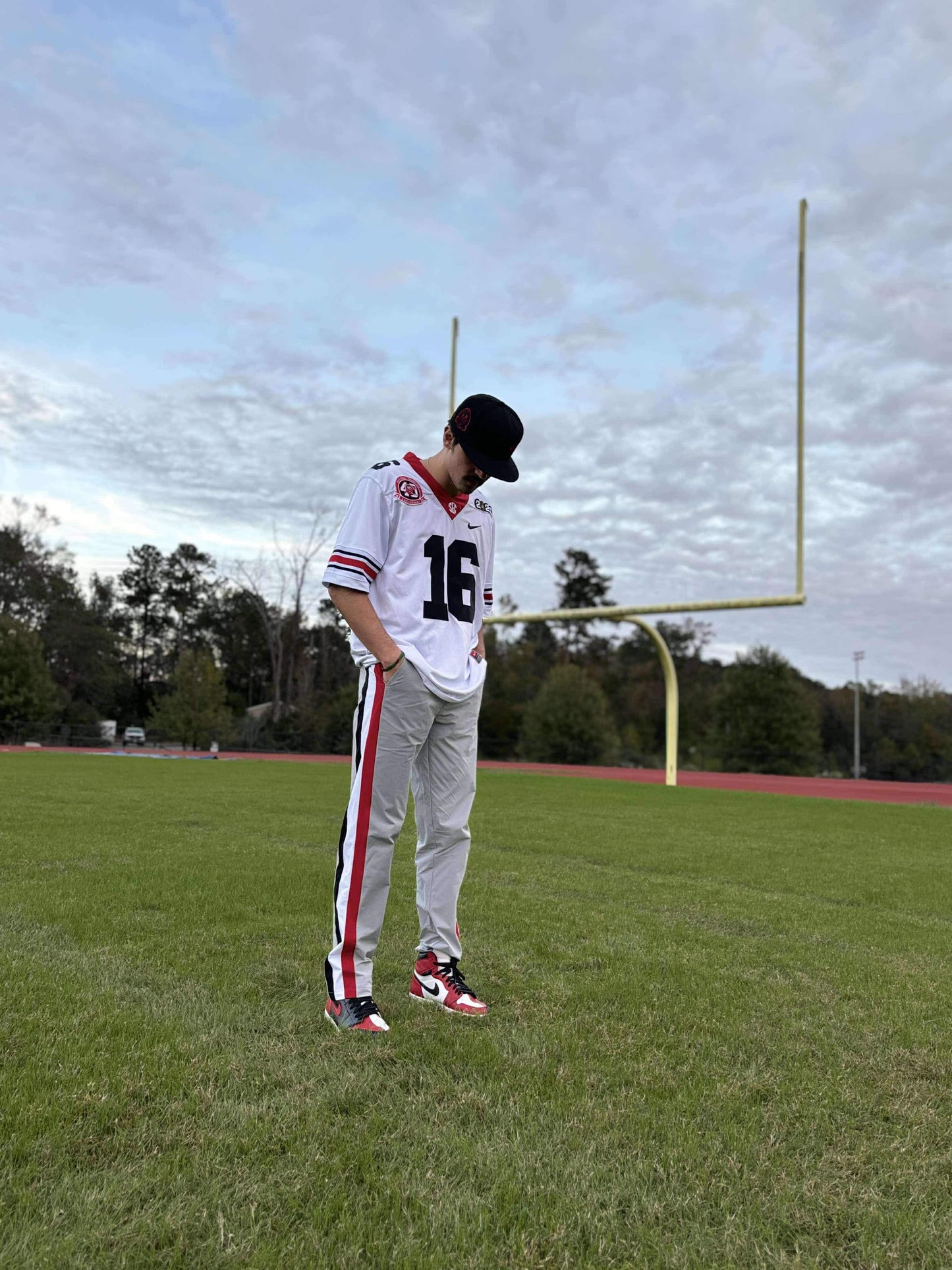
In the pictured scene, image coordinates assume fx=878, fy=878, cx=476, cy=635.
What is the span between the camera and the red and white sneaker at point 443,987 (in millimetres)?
2820

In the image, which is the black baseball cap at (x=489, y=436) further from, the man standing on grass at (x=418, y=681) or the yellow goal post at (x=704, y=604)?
the yellow goal post at (x=704, y=604)

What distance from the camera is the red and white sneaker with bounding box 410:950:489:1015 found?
282cm

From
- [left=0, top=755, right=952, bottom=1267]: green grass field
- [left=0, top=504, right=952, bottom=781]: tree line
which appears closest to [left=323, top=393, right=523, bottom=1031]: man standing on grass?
[left=0, top=755, right=952, bottom=1267]: green grass field

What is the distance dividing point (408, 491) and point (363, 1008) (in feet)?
5.46

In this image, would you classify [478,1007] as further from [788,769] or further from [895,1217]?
[788,769]

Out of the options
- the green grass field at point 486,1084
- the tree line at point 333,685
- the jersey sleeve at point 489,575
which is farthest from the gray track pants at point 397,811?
the tree line at point 333,685

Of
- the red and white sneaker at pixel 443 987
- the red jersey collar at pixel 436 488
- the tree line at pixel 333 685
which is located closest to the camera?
the red and white sneaker at pixel 443 987

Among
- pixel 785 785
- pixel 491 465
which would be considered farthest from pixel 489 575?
pixel 785 785

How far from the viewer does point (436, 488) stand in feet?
10.0

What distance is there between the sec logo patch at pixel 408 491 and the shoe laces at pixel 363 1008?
1.60 m

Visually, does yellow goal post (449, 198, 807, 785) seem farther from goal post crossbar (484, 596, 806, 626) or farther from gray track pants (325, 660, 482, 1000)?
gray track pants (325, 660, 482, 1000)

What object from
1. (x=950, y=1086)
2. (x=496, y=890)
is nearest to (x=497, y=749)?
(x=496, y=890)

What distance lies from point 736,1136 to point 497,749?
37998 millimetres

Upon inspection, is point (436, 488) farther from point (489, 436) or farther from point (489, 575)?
point (489, 575)
